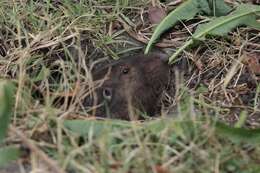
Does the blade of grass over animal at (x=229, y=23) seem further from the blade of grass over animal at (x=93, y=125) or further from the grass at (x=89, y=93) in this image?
the blade of grass over animal at (x=93, y=125)

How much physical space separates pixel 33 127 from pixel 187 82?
1133 mm

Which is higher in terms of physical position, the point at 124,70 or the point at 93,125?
the point at 124,70

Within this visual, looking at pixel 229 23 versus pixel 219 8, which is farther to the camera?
pixel 219 8

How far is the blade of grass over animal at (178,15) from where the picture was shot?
3771 millimetres

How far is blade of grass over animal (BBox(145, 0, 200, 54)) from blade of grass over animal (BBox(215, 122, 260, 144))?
46.7 inches

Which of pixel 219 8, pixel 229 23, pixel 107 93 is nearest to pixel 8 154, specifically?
pixel 107 93

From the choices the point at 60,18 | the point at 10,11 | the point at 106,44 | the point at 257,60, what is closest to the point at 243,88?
the point at 257,60

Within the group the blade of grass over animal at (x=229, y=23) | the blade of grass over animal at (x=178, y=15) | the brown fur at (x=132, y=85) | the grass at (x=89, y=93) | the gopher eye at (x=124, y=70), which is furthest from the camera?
the blade of grass over animal at (x=178, y=15)

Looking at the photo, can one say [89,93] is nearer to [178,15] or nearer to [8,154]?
[8,154]

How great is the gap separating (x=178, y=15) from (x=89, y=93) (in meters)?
1.00

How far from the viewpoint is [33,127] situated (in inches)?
108


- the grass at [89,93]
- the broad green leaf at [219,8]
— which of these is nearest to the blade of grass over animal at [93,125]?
the grass at [89,93]

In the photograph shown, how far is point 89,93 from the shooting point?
3.01m

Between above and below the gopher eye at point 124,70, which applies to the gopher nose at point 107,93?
below
